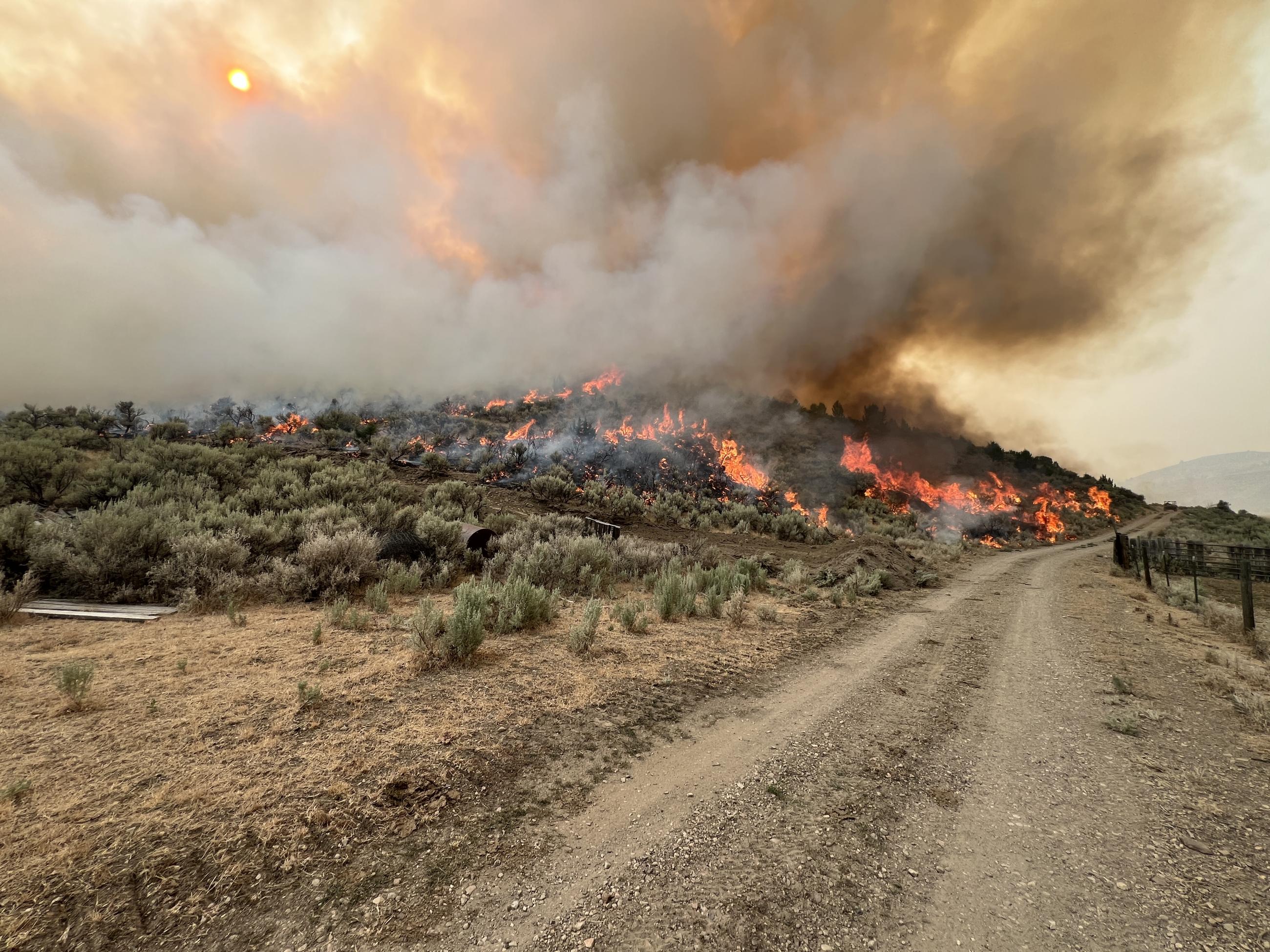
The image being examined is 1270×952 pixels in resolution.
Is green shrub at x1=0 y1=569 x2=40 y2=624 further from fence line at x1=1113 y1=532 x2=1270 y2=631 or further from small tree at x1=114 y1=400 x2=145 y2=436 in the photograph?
small tree at x1=114 y1=400 x2=145 y2=436

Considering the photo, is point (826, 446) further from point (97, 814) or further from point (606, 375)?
point (97, 814)

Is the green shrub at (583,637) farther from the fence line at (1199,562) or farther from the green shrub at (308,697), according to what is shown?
the fence line at (1199,562)

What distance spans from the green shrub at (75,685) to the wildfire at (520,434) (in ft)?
124

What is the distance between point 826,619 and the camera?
11336 millimetres

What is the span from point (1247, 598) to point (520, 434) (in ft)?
150

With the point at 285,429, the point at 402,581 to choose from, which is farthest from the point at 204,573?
the point at 285,429

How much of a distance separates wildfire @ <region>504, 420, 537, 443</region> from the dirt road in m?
39.5

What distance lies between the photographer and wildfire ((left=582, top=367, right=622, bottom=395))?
246 feet

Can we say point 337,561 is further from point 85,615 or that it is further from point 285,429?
point 285,429

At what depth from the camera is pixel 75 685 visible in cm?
463

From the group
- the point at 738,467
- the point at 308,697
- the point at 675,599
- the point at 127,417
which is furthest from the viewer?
the point at 738,467

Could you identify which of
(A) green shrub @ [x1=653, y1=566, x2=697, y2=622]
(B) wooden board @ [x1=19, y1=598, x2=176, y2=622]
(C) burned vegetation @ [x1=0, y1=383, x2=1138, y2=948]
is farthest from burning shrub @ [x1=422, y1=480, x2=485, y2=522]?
(A) green shrub @ [x1=653, y1=566, x2=697, y2=622]

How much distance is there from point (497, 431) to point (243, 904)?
46.3 m

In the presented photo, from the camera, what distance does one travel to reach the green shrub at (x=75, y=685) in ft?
14.9
